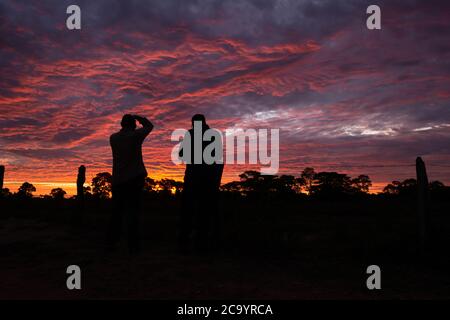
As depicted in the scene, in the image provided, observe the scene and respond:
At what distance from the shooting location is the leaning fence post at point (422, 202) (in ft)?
20.9

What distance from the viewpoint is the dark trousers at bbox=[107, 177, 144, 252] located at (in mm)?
5797

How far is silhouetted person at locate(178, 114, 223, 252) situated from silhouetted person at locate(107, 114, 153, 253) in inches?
27.0

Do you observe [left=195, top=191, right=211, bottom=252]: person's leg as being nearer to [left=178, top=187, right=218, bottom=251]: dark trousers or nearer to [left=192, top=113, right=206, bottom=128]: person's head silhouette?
[left=178, top=187, right=218, bottom=251]: dark trousers

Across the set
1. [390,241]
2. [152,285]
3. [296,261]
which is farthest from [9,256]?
[390,241]

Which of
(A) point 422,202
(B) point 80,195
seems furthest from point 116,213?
(A) point 422,202

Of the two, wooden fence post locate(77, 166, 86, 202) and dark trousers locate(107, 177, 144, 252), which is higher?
wooden fence post locate(77, 166, 86, 202)

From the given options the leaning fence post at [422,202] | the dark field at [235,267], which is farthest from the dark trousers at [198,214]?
the leaning fence post at [422,202]

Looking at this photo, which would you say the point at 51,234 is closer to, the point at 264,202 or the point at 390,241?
the point at 264,202

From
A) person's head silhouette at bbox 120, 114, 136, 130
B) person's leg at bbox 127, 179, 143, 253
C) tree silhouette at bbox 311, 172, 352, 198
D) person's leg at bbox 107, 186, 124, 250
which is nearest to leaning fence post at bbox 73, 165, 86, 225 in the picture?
person's leg at bbox 107, 186, 124, 250

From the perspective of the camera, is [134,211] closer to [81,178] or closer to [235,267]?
[235,267]

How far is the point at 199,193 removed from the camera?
606 centimetres

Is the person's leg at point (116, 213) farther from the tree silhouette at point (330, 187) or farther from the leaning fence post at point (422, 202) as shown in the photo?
the tree silhouette at point (330, 187)

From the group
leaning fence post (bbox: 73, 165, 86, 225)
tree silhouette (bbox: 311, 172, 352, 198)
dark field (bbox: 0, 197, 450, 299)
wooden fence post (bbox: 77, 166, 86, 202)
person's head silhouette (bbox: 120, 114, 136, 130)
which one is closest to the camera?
dark field (bbox: 0, 197, 450, 299)
